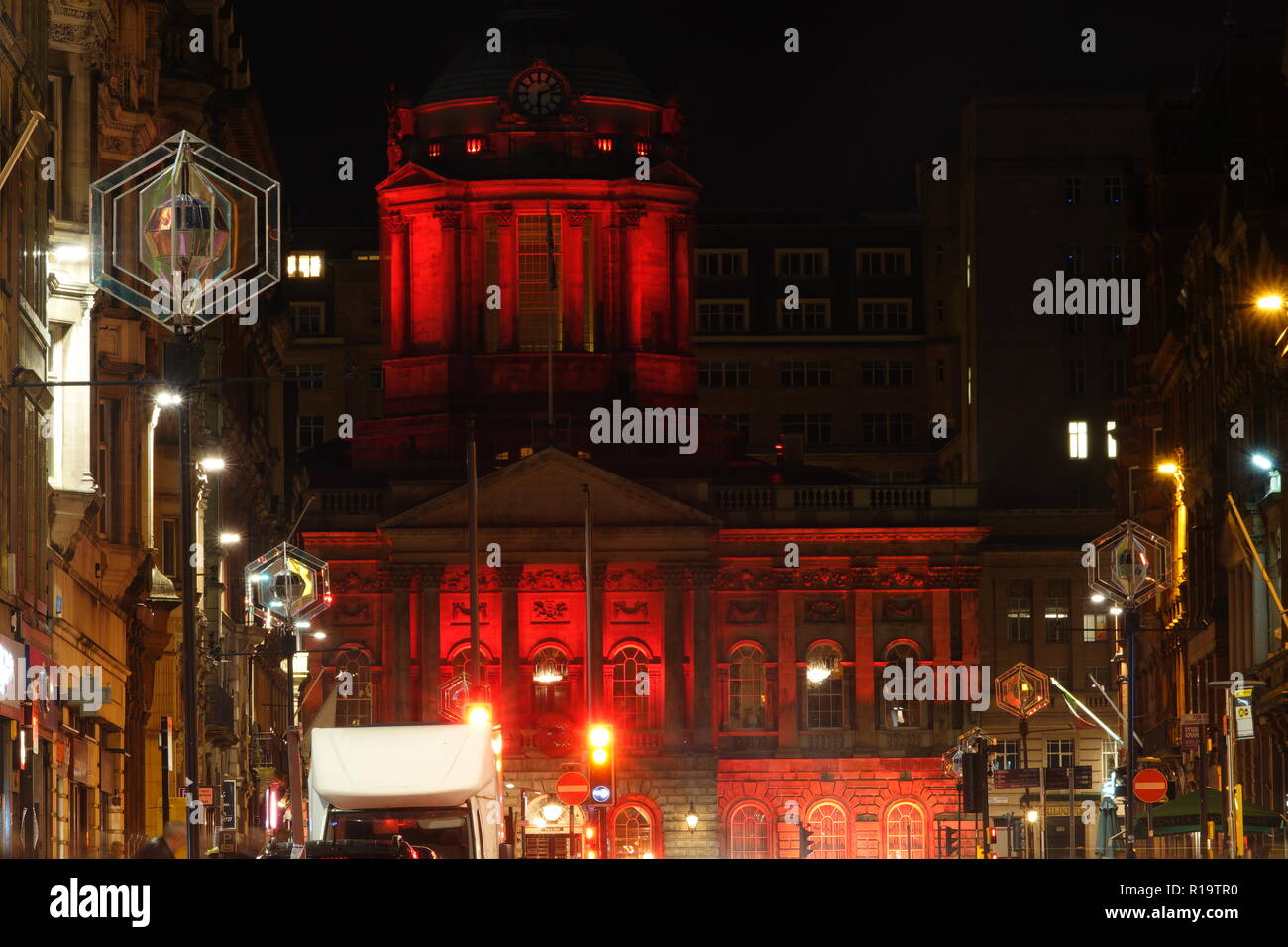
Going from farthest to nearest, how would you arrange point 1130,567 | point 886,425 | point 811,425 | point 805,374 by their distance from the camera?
point 805,374
point 886,425
point 811,425
point 1130,567

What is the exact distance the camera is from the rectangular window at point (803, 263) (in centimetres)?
17138

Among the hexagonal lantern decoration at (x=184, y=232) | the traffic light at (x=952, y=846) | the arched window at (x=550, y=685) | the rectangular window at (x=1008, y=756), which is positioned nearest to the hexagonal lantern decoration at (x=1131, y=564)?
the hexagonal lantern decoration at (x=184, y=232)

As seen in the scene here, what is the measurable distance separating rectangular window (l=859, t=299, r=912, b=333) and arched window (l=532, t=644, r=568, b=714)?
133 ft

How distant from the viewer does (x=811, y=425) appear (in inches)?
6580

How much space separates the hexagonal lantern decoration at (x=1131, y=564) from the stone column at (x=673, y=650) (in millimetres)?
85853

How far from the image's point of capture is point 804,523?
137 meters

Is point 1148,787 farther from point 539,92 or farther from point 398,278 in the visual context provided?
point 539,92

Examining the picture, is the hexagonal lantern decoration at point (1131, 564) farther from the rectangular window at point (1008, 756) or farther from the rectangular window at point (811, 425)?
the rectangular window at point (811, 425)

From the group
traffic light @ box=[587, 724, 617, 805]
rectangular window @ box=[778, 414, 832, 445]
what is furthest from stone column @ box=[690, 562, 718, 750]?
traffic light @ box=[587, 724, 617, 805]

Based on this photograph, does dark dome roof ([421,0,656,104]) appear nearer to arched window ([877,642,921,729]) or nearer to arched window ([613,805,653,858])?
arched window ([877,642,921,729])

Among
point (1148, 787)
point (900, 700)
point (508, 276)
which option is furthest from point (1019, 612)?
point (1148, 787)

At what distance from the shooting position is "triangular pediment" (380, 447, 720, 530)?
133625mm

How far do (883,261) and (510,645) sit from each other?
45387 mm

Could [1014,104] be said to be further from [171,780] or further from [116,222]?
[116,222]
